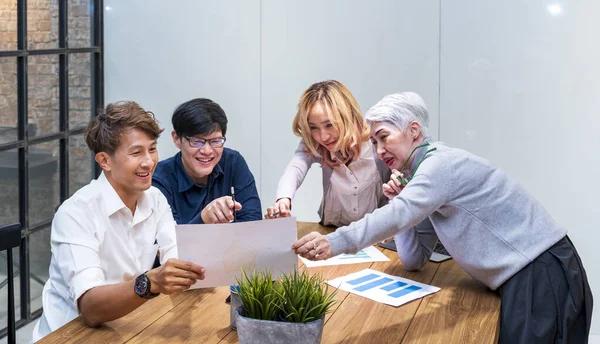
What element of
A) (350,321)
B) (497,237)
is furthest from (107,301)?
(497,237)

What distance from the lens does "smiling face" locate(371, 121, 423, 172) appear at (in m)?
2.52

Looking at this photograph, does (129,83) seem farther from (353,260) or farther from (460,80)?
(353,260)

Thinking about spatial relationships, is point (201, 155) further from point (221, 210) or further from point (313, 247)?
point (313, 247)

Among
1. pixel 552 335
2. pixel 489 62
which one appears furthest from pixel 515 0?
pixel 552 335

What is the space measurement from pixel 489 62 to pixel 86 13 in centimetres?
236

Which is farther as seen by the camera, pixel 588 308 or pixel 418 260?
pixel 418 260

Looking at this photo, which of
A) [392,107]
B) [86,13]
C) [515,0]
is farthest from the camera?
[86,13]

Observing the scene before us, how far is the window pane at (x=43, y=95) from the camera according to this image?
420 cm

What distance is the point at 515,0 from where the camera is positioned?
4.26 meters

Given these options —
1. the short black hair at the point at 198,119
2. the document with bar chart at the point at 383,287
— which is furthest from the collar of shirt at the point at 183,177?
the document with bar chart at the point at 383,287

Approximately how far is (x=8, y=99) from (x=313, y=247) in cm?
245

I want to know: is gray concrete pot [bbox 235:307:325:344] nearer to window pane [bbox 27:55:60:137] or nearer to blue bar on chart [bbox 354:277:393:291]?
blue bar on chart [bbox 354:277:393:291]

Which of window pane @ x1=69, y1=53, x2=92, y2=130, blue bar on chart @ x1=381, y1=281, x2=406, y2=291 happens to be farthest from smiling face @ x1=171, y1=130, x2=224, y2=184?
window pane @ x1=69, y1=53, x2=92, y2=130

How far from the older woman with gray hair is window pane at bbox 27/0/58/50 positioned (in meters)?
2.52
